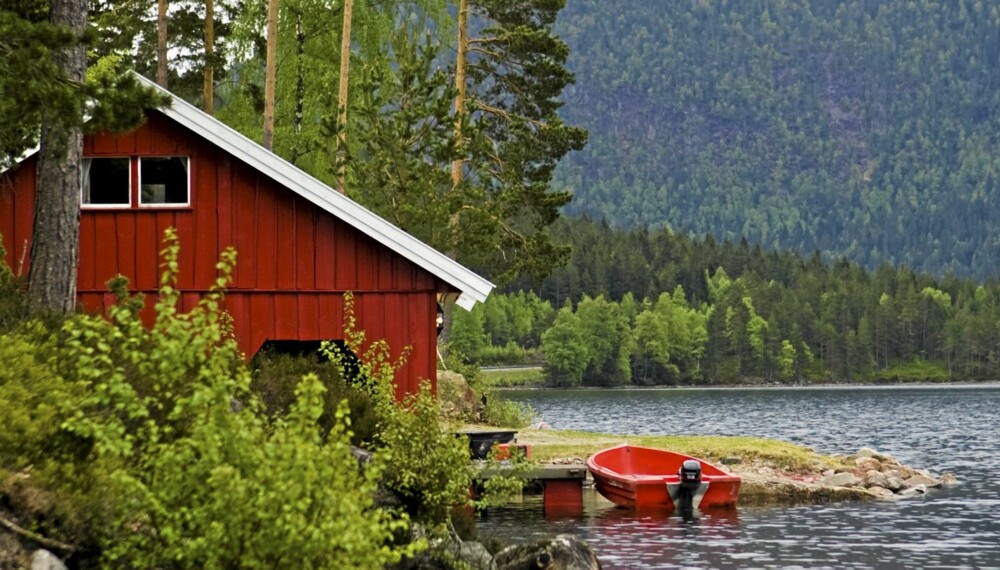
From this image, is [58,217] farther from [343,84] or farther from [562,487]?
[343,84]

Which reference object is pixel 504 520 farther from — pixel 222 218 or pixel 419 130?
pixel 419 130

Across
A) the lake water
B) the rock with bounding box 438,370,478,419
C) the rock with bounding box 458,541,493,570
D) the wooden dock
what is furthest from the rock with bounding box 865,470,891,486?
the rock with bounding box 458,541,493,570

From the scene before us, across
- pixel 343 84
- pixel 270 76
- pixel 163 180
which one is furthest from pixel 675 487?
pixel 343 84

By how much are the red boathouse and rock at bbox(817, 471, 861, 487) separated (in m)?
16.8

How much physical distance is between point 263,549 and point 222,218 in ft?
53.5

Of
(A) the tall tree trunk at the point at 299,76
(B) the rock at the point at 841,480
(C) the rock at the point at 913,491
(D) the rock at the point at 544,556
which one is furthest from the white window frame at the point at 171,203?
(C) the rock at the point at 913,491

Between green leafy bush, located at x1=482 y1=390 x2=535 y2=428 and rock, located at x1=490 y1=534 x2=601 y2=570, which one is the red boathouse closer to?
rock, located at x1=490 y1=534 x2=601 y2=570

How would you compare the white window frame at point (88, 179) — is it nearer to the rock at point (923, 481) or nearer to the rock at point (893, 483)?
the rock at point (893, 483)

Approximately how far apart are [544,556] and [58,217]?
311 inches

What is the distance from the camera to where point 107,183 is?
1005 inches

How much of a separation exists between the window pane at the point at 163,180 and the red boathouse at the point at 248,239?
18mm

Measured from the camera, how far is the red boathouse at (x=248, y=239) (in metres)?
25.1

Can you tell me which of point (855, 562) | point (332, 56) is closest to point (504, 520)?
point (855, 562)

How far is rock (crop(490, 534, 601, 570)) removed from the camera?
18766 millimetres
